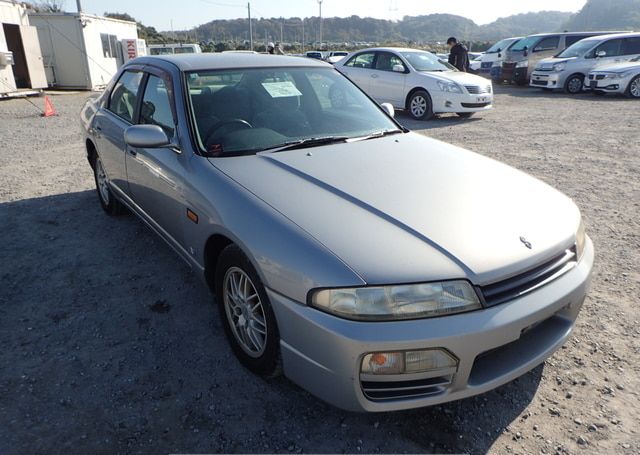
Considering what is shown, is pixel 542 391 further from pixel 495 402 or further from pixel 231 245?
pixel 231 245

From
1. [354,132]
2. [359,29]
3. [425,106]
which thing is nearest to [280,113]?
[354,132]

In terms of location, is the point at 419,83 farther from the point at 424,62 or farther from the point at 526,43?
the point at 526,43

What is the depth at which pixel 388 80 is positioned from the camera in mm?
10547

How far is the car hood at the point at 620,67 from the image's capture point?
508 inches

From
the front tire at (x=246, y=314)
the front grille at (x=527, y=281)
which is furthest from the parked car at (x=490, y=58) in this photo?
the front tire at (x=246, y=314)

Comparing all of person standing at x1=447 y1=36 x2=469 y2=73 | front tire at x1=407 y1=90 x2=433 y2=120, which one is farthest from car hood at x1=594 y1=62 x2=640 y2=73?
front tire at x1=407 y1=90 x2=433 y2=120

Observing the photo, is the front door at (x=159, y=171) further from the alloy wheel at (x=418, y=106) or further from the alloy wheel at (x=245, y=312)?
the alloy wheel at (x=418, y=106)

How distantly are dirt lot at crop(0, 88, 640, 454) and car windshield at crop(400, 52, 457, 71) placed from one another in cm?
662

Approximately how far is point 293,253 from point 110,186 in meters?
3.00

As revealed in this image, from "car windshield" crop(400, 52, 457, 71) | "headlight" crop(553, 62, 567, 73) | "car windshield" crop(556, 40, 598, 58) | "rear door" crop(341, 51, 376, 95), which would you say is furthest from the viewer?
"headlight" crop(553, 62, 567, 73)

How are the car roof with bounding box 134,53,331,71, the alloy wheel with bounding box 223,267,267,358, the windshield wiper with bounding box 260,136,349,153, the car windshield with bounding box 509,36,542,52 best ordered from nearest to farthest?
1. the alloy wheel with bounding box 223,267,267,358
2. the windshield wiper with bounding box 260,136,349,153
3. the car roof with bounding box 134,53,331,71
4. the car windshield with bounding box 509,36,542,52

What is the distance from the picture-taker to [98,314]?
3023mm

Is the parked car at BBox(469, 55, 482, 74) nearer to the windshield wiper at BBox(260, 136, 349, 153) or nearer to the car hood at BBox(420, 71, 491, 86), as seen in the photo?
the car hood at BBox(420, 71, 491, 86)

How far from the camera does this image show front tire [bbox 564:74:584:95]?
14242 mm
